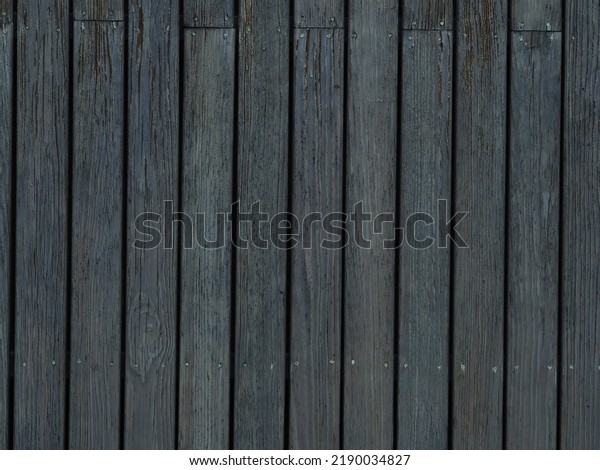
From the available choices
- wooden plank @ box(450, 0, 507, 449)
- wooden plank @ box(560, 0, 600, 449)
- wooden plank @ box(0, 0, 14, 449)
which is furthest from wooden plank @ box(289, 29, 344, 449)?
wooden plank @ box(0, 0, 14, 449)

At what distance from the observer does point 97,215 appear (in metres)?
2.36

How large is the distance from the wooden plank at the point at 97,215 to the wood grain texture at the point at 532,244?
122 cm

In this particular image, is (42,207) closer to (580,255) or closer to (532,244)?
(532,244)

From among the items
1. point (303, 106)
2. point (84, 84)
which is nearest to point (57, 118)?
point (84, 84)

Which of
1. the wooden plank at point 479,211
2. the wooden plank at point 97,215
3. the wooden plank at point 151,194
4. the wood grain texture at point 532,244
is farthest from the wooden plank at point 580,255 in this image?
the wooden plank at point 97,215

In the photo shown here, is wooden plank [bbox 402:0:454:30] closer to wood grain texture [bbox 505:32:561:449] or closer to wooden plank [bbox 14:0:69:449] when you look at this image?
wood grain texture [bbox 505:32:561:449]

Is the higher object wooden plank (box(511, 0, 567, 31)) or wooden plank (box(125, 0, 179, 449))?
wooden plank (box(511, 0, 567, 31))

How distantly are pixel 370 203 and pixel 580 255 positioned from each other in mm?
674

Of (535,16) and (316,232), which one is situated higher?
(535,16)

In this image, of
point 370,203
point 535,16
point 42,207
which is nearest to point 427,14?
point 535,16

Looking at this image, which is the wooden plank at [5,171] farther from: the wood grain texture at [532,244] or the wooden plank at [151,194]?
the wood grain texture at [532,244]

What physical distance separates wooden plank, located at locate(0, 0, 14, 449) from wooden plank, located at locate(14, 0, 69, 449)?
0.09 ft

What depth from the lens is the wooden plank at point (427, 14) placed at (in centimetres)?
237

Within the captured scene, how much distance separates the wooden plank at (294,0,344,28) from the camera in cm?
236
